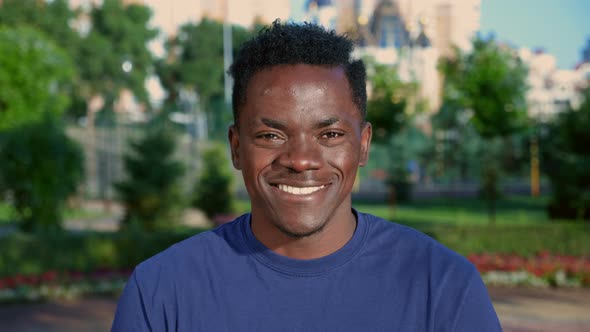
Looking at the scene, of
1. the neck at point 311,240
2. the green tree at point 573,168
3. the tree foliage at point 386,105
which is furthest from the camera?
the tree foliage at point 386,105

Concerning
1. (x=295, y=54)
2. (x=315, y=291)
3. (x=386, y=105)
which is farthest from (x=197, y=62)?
(x=315, y=291)

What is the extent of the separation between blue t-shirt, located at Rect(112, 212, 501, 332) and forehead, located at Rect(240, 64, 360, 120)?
1.00 ft

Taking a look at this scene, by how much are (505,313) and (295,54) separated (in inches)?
301

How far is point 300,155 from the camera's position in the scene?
1724 millimetres

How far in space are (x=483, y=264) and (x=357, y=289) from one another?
10.1 meters

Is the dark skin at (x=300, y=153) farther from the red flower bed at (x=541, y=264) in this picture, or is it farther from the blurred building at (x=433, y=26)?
the blurred building at (x=433, y=26)

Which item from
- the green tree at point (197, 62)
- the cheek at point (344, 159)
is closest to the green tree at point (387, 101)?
the cheek at point (344, 159)

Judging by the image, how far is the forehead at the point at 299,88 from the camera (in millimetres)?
1714

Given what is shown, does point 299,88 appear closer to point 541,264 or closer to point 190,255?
point 190,255

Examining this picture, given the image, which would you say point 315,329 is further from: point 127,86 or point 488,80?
point 127,86

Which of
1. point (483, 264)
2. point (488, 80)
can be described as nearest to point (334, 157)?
point (483, 264)

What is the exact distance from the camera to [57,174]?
520 inches

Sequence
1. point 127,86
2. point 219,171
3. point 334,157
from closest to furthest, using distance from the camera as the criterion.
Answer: point 334,157
point 219,171
point 127,86

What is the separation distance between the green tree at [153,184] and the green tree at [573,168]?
312 inches
